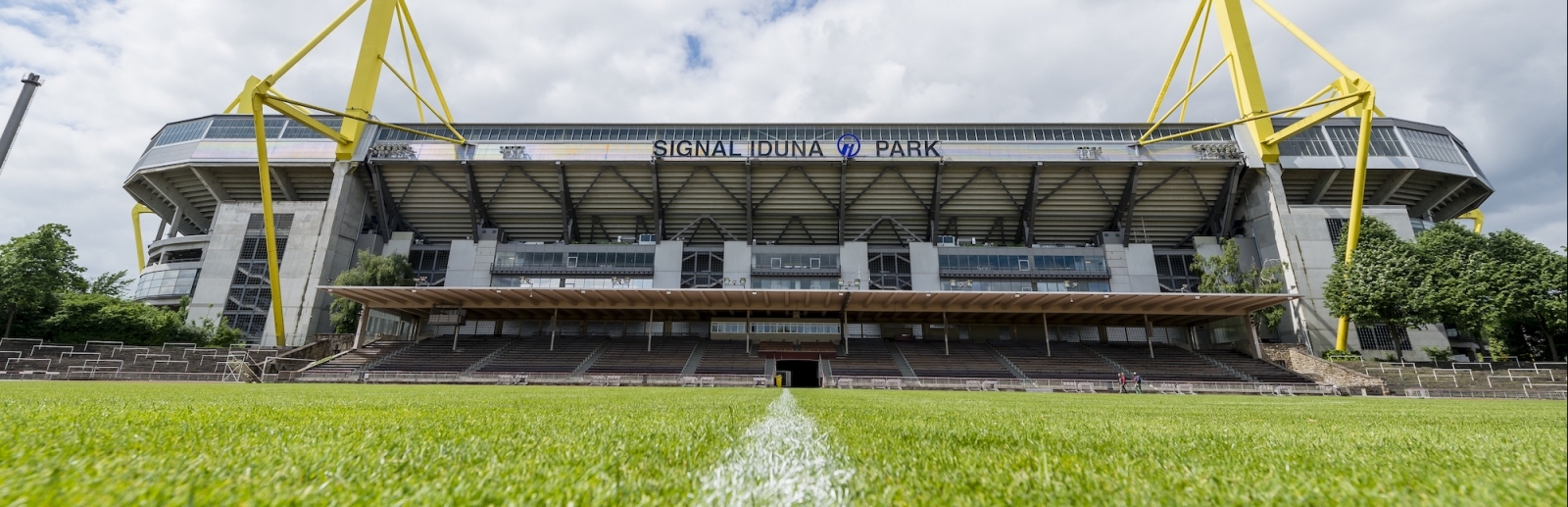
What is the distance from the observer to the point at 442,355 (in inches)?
1358

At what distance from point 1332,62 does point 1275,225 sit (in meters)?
11.3

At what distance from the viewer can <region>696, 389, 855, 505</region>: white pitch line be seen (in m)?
1.59

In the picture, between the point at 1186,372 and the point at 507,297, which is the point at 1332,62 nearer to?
the point at 1186,372

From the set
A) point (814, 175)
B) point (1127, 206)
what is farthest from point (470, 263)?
point (1127, 206)

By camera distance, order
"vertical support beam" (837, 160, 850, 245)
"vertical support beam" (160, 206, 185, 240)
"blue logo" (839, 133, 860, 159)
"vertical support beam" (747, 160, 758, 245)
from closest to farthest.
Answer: "blue logo" (839, 133, 860, 159), "vertical support beam" (837, 160, 850, 245), "vertical support beam" (747, 160, 758, 245), "vertical support beam" (160, 206, 185, 240)

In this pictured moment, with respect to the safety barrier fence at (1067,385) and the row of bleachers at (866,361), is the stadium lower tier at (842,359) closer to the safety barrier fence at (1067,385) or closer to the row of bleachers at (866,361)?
the row of bleachers at (866,361)

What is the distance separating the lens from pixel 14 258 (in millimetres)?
31109

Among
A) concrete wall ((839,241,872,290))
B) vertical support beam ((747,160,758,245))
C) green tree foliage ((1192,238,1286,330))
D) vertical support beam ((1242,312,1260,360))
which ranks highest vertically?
vertical support beam ((747,160,758,245))

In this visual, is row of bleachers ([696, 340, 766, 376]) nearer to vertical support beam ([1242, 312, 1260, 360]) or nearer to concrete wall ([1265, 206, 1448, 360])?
vertical support beam ([1242, 312, 1260, 360])

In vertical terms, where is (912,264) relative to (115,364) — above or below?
above

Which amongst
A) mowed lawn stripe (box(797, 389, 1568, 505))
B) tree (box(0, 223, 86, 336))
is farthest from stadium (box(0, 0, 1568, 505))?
mowed lawn stripe (box(797, 389, 1568, 505))

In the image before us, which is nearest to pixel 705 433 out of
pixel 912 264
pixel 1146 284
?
pixel 912 264

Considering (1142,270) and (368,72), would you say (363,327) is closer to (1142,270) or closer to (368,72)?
(368,72)

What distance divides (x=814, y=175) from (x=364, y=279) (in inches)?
1292
